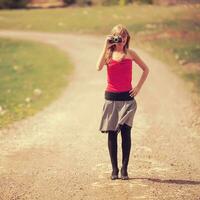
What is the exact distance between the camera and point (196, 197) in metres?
8.23

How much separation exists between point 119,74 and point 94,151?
2769mm

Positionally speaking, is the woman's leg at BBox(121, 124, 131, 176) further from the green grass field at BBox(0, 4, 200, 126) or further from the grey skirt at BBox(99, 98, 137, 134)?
the green grass field at BBox(0, 4, 200, 126)

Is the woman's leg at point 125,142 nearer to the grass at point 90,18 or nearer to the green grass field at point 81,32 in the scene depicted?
the green grass field at point 81,32

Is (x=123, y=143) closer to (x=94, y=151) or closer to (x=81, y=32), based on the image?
(x=94, y=151)

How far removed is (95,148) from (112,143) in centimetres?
238

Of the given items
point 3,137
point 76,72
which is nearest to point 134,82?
point 76,72

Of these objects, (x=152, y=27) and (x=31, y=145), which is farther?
(x=152, y=27)

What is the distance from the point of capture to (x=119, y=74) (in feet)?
28.3

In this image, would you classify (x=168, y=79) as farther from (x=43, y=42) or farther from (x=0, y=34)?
(x=0, y=34)

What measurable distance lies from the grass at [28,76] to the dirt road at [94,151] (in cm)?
69

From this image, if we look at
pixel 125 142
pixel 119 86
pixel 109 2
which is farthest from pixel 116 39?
pixel 109 2

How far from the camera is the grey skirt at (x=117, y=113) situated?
343 inches

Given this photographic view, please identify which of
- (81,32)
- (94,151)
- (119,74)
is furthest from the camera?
(81,32)

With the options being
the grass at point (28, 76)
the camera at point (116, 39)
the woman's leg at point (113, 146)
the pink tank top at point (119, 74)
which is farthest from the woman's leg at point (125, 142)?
the grass at point (28, 76)
